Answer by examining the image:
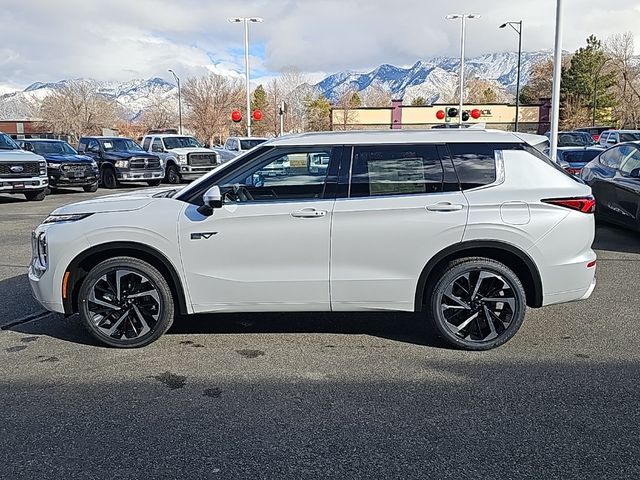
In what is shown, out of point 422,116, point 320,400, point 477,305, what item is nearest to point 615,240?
point 477,305

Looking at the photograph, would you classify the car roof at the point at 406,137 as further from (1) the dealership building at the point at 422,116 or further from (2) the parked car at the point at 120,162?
(1) the dealership building at the point at 422,116

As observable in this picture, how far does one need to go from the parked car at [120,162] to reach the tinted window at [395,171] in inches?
708

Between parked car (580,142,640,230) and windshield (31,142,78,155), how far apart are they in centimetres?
1683

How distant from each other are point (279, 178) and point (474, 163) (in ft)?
5.30

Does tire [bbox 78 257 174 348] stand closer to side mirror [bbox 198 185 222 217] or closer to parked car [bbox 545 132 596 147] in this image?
side mirror [bbox 198 185 222 217]

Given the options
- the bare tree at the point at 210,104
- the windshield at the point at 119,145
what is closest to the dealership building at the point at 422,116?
the bare tree at the point at 210,104

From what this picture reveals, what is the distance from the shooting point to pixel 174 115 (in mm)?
99750

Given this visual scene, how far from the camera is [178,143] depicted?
25.1 m

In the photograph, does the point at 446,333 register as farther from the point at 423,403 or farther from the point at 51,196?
the point at 51,196

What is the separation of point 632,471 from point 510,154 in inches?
103

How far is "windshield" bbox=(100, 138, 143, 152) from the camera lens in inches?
893

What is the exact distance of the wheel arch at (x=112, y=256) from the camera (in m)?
4.89

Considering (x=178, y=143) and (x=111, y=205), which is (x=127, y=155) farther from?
(x=111, y=205)

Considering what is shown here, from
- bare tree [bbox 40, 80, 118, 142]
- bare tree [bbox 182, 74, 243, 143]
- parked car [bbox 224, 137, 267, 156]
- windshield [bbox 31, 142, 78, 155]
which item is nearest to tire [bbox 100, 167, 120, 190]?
windshield [bbox 31, 142, 78, 155]
